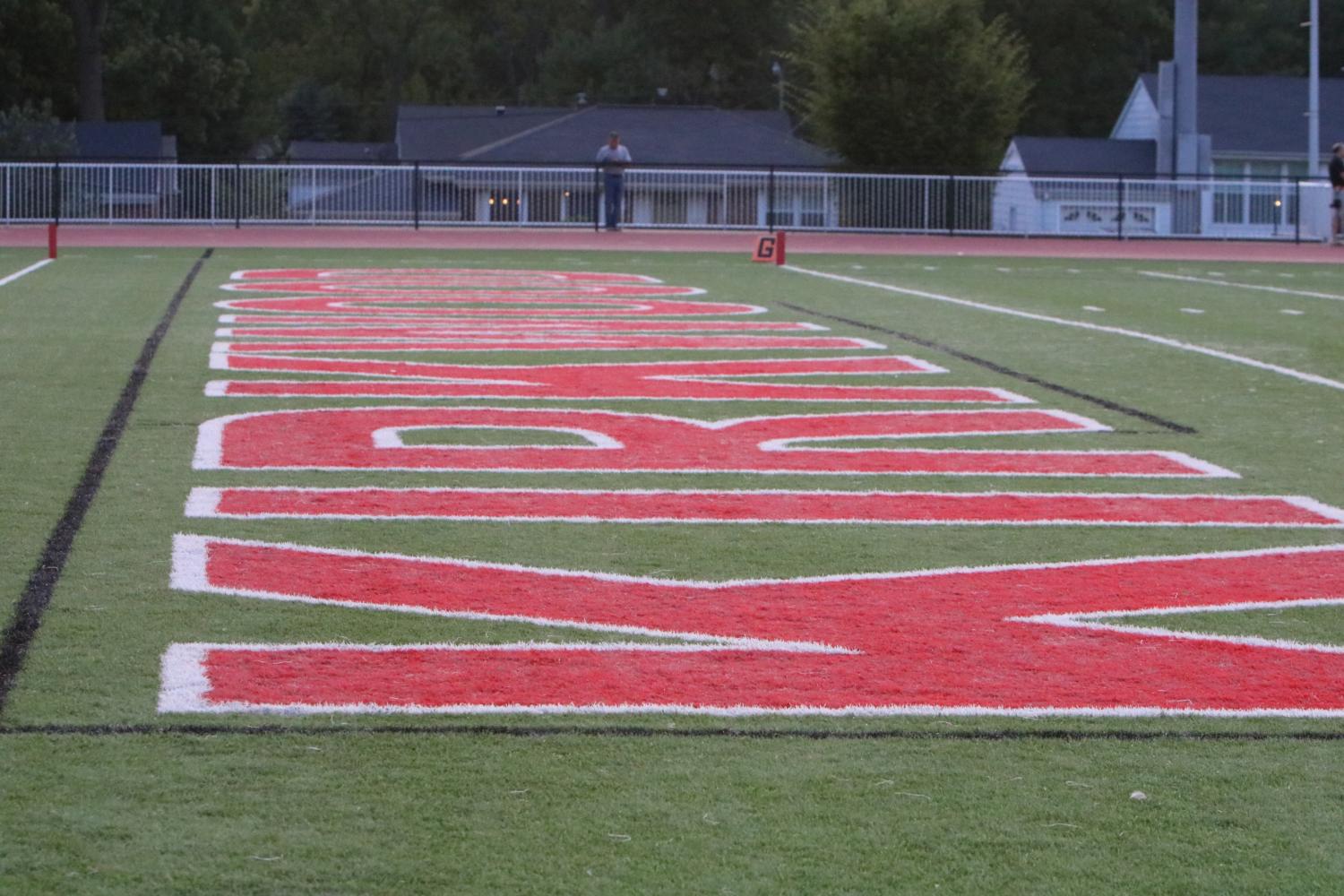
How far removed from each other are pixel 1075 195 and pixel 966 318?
63.0ft

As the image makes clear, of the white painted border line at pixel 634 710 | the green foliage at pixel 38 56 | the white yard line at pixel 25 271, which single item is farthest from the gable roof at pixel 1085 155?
the white painted border line at pixel 634 710

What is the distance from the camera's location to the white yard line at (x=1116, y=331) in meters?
12.0

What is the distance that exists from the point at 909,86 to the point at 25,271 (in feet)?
78.8

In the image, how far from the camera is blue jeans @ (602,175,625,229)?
104 ft

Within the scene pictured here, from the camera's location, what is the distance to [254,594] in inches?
221

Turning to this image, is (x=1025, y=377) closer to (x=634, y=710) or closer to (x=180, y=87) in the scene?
(x=634, y=710)

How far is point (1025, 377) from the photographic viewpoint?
38.6ft

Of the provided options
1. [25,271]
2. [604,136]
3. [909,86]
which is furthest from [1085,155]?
[25,271]

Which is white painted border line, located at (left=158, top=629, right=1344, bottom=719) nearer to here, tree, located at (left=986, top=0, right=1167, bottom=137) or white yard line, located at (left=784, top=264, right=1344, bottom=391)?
white yard line, located at (left=784, top=264, right=1344, bottom=391)

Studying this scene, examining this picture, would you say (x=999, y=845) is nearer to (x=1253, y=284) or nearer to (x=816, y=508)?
(x=816, y=508)

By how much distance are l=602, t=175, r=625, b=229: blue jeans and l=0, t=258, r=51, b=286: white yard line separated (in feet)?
35.1

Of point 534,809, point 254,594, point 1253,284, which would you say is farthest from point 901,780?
point 1253,284

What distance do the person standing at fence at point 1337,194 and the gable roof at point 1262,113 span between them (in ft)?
71.3

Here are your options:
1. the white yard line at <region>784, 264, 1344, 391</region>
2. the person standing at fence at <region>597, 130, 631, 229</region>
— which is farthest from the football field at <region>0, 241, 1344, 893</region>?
the person standing at fence at <region>597, 130, 631, 229</region>
